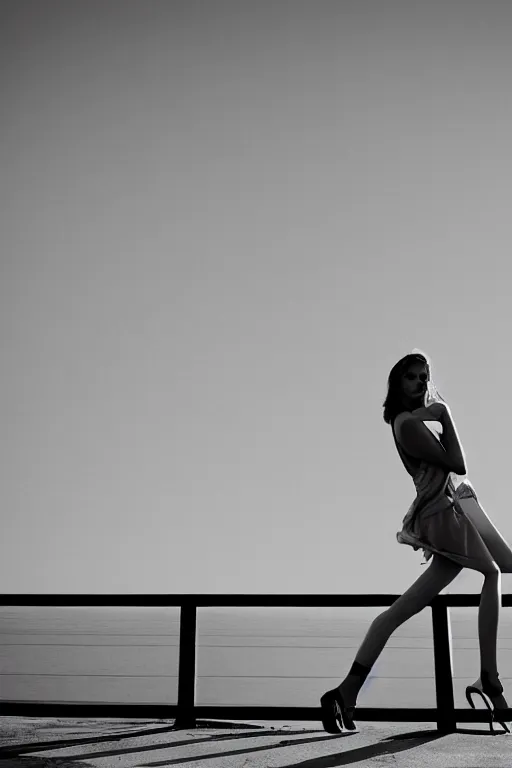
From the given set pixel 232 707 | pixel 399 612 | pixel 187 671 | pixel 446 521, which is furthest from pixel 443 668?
pixel 187 671

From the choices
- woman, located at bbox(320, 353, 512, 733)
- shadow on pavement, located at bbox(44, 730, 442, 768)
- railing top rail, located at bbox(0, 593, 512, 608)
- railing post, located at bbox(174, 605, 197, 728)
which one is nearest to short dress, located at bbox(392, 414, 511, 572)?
woman, located at bbox(320, 353, 512, 733)

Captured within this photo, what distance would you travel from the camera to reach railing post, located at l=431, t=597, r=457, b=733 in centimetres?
353

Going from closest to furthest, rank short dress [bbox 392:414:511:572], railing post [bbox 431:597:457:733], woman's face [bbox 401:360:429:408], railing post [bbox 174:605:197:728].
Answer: short dress [bbox 392:414:511:572]
woman's face [bbox 401:360:429:408]
railing post [bbox 431:597:457:733]
railing post [bbox 174:605:197:728]

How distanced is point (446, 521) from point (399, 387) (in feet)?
2.08

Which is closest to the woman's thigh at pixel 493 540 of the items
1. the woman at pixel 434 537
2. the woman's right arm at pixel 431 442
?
the woman at pixel 434 537

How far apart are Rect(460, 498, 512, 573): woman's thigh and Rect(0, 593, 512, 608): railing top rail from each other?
1.06ft

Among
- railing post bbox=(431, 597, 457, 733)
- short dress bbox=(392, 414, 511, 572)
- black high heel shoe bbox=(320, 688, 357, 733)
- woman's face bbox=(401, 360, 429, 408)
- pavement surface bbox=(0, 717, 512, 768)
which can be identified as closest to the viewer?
pavement surface bbox=(0, 717, 512, 768)

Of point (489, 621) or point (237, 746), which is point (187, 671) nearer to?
point (237, 746)

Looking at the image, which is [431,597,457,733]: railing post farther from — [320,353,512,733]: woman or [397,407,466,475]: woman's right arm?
[397,407,466,475]: woman's right arm

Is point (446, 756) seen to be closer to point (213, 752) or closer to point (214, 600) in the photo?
point (213, 752)

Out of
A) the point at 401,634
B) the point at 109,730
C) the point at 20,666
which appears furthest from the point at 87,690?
the point at 401,634

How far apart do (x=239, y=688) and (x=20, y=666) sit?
753 centimetres

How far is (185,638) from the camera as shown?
3834 mm

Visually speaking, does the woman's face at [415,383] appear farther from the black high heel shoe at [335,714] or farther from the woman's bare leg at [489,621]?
the black high heel shoe at [335,714]
